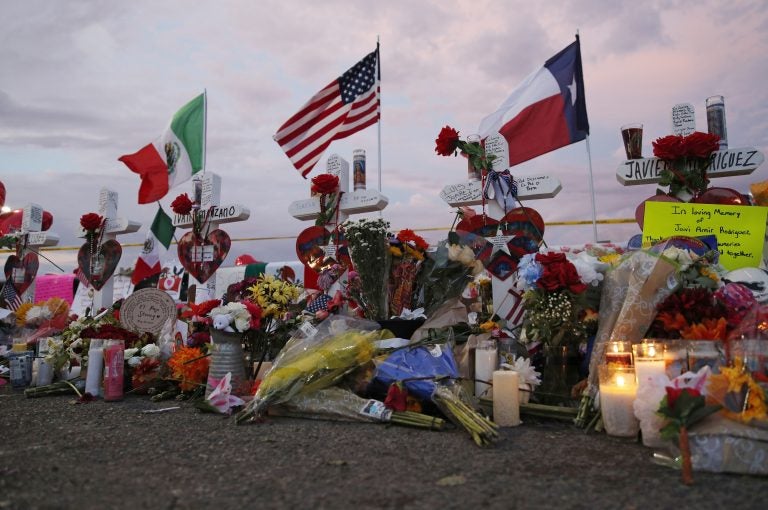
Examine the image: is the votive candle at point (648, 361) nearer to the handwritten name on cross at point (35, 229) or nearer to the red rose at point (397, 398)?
the red rose at point (397, 398)

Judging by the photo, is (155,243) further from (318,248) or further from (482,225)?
(482,225)

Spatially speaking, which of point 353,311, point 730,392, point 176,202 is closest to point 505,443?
point 730,392

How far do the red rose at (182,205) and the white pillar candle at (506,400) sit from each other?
5.83 meters

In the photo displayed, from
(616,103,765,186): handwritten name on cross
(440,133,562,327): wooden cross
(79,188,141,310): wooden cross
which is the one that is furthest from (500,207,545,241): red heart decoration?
(79,188,141,310): wooden cross

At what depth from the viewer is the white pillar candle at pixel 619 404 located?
3016mm

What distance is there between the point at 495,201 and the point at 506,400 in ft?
9.52

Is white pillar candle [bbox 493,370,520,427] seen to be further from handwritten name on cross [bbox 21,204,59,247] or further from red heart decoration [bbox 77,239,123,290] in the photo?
handwritten name on cross [bbox 21,204,59,247]

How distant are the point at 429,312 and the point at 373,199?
83.2 inches

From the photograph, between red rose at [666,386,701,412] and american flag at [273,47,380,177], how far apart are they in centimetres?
545

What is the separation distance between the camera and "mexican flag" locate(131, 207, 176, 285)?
8797 mm

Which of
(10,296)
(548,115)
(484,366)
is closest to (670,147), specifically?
(548,115)

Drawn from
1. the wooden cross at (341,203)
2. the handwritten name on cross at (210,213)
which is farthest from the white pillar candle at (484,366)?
the handwritten name on cross at (210,213)

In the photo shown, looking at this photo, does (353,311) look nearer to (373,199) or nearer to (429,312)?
(429,312)

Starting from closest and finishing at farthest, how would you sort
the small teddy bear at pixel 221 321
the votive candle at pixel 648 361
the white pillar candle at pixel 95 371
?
1. the votive candle at pixel 648 361
2. the small teddy bear at pixel 221 321
3. the white pillar candle at pixel 95 371
